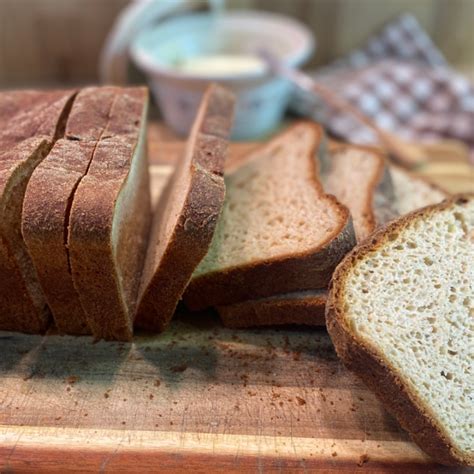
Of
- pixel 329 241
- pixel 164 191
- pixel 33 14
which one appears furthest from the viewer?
pixel 33 14

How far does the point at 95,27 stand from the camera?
14.9ft

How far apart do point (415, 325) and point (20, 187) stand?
1429mm

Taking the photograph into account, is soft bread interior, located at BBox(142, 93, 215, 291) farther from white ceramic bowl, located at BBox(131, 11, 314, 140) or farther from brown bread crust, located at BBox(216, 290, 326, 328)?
white ceramic bowl, located at BBox(131, 11, 314, 140)

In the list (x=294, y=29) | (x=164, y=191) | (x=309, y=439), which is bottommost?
(x=309, y=439)

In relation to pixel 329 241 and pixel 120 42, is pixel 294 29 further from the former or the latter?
pixel 329 241

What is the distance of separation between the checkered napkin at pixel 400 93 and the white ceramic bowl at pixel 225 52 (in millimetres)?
371

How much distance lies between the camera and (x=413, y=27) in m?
4.56

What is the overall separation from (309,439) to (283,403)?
16 cm

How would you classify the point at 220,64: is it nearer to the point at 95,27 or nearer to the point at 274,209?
the point at 95,27

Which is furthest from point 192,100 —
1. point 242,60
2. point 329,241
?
point 329,241

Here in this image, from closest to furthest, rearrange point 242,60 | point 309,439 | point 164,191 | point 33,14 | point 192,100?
point 309,439, point 164,191, point 192,100, point 242,60, point 33,14

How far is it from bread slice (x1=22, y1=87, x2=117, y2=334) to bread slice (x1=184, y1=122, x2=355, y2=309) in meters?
0.47

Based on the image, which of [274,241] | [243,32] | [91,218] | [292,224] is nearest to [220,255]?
[274,241]

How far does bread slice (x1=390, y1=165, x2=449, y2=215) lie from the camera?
2.76 meters
